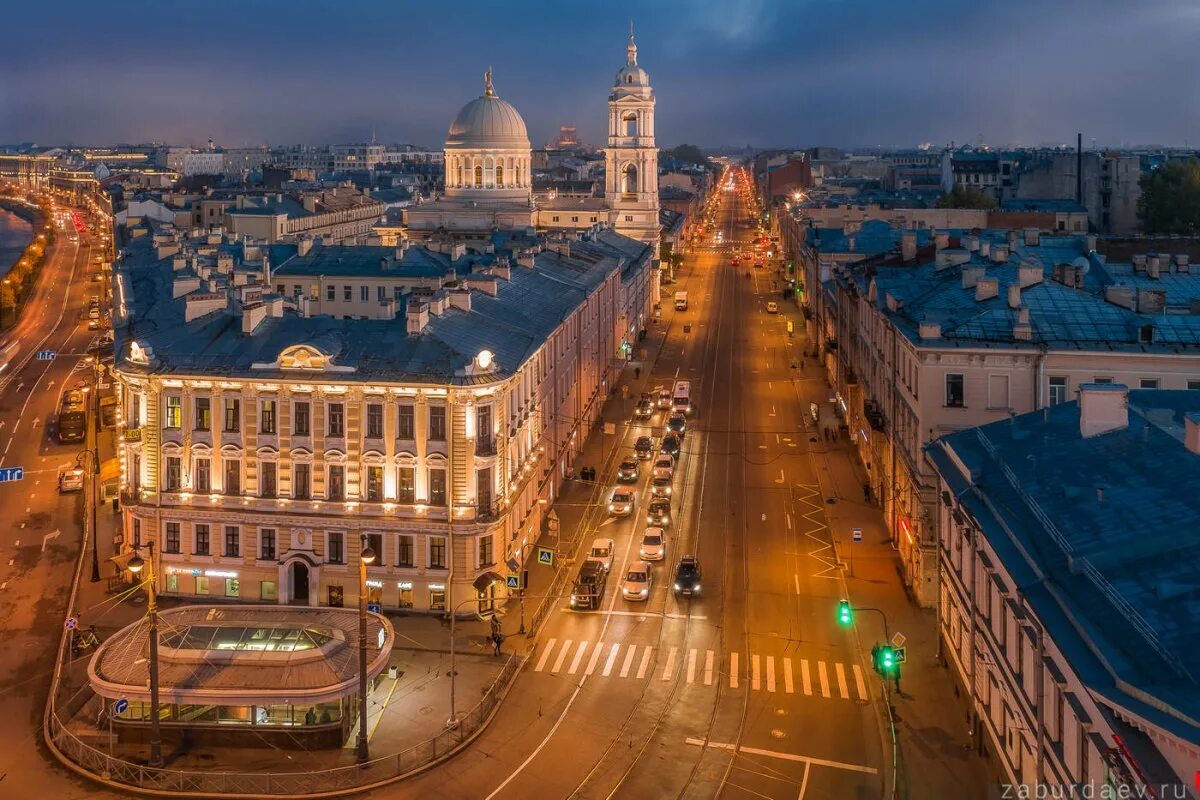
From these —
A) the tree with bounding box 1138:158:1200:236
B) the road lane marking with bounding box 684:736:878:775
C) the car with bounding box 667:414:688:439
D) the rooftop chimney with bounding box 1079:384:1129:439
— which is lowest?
the road lane marking with bounding box 684:736:878:775

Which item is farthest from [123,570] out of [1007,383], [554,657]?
[1007,383]

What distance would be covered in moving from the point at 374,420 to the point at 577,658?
11.3 m

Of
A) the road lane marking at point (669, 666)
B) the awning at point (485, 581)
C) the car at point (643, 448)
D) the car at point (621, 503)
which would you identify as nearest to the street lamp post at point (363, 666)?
the awning at point (485, 581)

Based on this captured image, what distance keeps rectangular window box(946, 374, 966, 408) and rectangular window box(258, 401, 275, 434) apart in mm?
24864

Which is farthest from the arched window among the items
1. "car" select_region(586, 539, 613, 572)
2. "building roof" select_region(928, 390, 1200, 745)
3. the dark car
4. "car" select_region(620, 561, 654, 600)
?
"building roof" select_region(928, 390, 1200, 745)

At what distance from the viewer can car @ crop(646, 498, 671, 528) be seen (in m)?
54.8

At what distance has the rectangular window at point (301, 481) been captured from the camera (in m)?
43.9

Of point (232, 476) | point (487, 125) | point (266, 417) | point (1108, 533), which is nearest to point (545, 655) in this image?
point (266, 417)

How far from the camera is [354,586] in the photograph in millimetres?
44000

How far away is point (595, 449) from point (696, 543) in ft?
58.5

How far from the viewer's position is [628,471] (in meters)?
61.9

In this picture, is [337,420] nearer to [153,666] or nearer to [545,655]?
[545,655]

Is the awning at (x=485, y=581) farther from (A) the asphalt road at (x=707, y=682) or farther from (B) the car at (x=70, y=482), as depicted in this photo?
(B) the car at (x=70, y=482)

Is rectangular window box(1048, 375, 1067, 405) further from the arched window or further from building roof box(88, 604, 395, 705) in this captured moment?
the arched window
